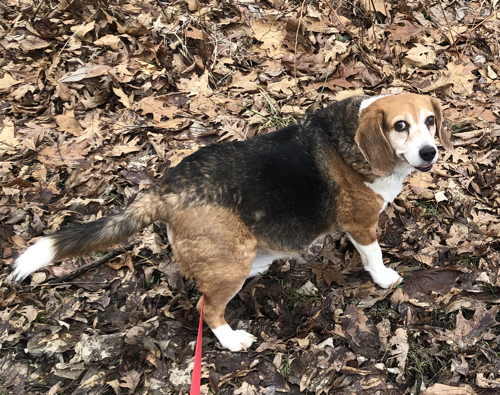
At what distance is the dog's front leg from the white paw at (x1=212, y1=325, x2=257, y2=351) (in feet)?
4.10

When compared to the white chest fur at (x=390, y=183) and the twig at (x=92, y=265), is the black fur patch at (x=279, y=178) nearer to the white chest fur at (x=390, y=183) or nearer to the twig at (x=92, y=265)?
the white chest fur at (x=390, y=183)

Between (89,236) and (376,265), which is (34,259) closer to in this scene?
(89,236)

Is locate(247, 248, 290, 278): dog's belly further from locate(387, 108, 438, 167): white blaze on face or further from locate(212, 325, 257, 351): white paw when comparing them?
locate(387, 108, 438, 167): white blaze on face

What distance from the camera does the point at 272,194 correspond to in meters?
3.10

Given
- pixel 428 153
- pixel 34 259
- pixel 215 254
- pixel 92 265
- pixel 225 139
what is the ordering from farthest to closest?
1. pixel 225 139
2. pixel 92 265
3. pixel 215 254
4. pixel 428 153
5. pixel 34 259

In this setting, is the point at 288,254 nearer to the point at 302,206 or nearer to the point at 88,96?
the point at 302,206

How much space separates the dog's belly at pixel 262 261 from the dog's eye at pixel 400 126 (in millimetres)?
1481

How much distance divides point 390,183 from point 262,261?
138 centimetres

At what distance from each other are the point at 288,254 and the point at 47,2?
5599mm

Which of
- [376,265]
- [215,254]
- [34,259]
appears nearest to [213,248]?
[215,254]

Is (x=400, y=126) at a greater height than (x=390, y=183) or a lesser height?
greater

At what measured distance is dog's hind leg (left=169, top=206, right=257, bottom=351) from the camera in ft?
9.61

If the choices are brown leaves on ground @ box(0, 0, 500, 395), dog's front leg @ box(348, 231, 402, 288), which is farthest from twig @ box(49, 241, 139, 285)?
dog's front leg @ box(348, 231, 402, 288)

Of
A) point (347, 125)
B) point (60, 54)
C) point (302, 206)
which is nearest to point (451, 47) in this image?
point (347, 125)
